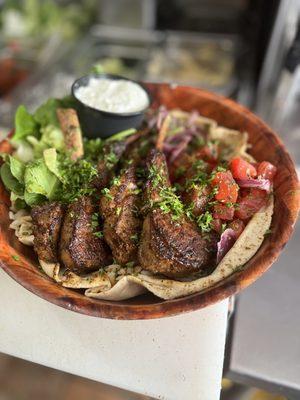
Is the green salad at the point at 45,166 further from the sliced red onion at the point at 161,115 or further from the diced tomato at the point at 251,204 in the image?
the diced tomato at the point at 251,204

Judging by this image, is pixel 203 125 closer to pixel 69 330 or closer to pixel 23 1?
pixel 69 330

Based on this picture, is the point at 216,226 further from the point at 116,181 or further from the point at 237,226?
the point at 116,181

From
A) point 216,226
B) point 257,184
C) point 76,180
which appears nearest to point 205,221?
point 216,226

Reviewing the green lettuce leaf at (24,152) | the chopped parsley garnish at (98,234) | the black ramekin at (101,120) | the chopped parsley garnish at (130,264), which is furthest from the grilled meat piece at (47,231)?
the black ramekin at (101,120)

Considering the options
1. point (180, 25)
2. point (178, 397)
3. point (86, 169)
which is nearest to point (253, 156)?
point (86, 169)

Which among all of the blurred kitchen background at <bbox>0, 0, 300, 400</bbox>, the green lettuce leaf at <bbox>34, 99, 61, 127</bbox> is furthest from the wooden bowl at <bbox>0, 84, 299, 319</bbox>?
the blurred kitchen background at <bbox>0, 0, 300, 400</bbox>

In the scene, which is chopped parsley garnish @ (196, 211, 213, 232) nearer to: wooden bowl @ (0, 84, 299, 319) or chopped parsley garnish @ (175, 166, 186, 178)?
wooden bowl @ (0, 84, 299, 319)
